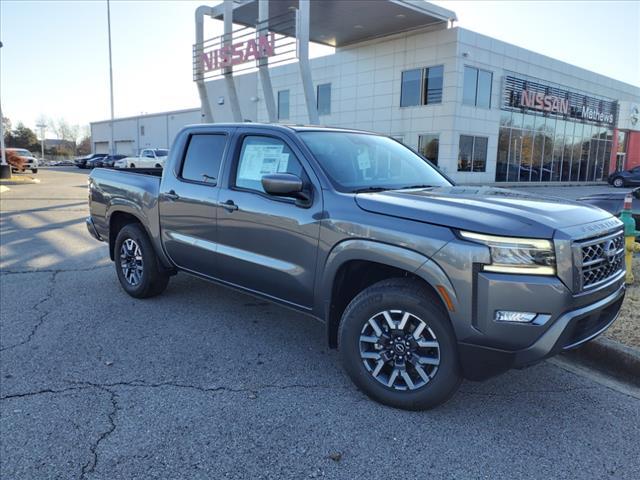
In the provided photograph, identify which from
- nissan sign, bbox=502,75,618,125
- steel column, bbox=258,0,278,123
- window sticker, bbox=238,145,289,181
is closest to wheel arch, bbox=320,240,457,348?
window sticker, bbox=238,145,289,181

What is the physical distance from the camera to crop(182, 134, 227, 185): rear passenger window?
4.52 metres

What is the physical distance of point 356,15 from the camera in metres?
24.0

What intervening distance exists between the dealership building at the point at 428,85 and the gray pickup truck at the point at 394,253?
14728 millimetres

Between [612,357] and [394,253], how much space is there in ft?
7.34

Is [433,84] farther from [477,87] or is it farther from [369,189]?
[369,189]

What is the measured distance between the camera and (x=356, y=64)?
1151 inches

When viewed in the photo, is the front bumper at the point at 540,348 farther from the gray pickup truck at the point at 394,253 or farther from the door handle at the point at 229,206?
the door handle at the point at 229,206

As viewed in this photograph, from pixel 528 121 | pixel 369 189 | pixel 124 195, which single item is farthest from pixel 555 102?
pixel 369 189

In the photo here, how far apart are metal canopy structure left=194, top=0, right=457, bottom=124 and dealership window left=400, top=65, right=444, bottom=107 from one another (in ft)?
7.22

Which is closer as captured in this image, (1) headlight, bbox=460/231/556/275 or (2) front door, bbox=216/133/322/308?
(1) headlight, bbox=460/231/556/275

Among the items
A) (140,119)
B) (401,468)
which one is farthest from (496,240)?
(140,119)

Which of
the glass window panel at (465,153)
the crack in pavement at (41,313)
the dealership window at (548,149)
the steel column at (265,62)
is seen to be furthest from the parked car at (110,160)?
the crack in pavement at (41,313)

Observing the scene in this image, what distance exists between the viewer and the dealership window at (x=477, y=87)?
25297mm

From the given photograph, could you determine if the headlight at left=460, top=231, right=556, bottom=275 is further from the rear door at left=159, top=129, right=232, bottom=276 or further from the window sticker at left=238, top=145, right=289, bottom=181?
the rear door at left=159, top=129, right=232, bottom=276
